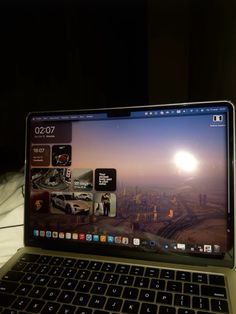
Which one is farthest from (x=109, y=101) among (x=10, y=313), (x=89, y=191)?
(x=10, y=313)

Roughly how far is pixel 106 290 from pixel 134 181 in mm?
205

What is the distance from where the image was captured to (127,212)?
0.57 m

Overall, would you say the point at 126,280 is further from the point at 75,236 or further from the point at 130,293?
the point at 75,236

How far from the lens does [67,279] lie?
0.49 m

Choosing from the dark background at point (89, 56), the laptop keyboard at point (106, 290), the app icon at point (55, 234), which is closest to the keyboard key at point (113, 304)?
the laptop keyboard at point (106, 290)

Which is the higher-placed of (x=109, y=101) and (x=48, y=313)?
(x=109, y=101)

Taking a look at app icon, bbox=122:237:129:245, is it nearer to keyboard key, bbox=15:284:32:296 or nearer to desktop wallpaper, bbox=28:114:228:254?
desktop wallpaper, bbox=28:114:228:254

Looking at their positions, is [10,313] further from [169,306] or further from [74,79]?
[74,79]

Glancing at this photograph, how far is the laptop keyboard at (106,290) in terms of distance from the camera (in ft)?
1.36

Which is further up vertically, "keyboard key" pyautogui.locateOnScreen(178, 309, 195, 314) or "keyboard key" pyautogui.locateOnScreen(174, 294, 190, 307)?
"keyboard key" pyautogui.locateOnScreen(174, 294, 190, 307)

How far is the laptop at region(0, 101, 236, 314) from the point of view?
45 centimetres

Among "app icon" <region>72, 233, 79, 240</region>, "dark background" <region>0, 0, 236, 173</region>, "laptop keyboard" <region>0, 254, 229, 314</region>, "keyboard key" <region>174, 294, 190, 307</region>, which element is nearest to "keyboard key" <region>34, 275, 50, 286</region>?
"laptop keyboard" <region>0, 254, 229, 314</region>

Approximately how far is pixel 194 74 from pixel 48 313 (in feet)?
3.29

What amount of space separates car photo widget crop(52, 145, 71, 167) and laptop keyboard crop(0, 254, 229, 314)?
0.20 meters
